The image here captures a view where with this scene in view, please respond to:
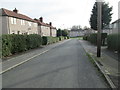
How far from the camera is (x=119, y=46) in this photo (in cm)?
1395

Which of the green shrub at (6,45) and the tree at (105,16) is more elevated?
the tree at (105,16)

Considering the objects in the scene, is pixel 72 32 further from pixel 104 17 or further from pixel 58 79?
pixel 58 79

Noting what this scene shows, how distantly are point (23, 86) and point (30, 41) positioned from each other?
16511mm

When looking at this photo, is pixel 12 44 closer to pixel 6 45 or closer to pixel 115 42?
pixel 6 45

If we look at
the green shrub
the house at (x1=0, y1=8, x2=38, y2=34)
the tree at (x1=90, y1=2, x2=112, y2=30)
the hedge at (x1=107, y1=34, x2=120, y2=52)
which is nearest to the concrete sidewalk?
the hedge at (x1=107, y1=34, x2=120, y2=52)

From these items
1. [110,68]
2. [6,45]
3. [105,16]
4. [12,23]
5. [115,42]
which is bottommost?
[110,68]

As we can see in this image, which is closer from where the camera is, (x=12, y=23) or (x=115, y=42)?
(x=115, y=42)

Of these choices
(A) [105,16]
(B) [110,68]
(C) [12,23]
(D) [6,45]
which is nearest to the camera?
(B) [110,68]

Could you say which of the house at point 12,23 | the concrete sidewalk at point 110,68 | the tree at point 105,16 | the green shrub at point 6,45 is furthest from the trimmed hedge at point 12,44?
the tree at point 105,16

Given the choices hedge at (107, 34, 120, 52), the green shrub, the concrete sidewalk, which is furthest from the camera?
hedge at (107, 34, 120, 52)

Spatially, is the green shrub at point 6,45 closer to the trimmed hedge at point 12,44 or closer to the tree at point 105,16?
the trimmed hedge at point 12,44

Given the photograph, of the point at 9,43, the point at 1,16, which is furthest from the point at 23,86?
the point at 1,16

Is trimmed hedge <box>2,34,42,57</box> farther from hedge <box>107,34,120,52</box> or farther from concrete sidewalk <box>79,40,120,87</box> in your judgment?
hedge <box>107,34,120,52</box>

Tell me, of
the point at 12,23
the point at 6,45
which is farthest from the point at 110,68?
the point at 12,23
